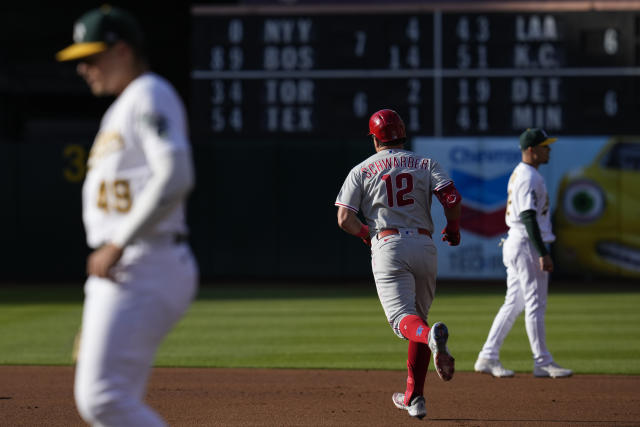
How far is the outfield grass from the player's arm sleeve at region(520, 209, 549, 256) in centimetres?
141

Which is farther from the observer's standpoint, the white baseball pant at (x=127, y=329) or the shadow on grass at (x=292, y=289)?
the shadow on grass at (x=292, y=289)

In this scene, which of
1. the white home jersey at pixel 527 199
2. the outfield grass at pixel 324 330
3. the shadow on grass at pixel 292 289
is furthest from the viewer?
the shadow on grass at pixel 292 289

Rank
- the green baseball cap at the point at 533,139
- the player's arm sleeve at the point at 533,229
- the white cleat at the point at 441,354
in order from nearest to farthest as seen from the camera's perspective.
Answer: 1. the white cleat at the point at 441,354
2. the player's arm sleeve at the point at 533,229
3. the green baseball cap at the point at 533,139

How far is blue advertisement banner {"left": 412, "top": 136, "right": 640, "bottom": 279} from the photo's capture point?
57.5 ft

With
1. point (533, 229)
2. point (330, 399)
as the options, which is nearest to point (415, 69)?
point (533, 229)

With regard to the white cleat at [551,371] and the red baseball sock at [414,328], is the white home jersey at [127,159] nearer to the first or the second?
the red baseball sock at [414,328]

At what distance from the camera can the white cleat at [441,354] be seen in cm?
493

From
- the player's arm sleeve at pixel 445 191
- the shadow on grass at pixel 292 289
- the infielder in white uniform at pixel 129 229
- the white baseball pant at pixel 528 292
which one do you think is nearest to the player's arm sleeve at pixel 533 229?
the white baseball pant at pixel 528 292

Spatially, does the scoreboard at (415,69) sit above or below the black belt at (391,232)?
above

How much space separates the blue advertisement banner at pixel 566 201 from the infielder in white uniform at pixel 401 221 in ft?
39.0

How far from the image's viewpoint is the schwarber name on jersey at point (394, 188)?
18.3ft

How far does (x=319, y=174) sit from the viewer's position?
1825 centimetres

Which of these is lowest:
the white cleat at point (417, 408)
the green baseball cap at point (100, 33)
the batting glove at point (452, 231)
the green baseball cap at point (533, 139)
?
the white cleat at point (417, 408)

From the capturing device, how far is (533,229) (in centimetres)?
702
